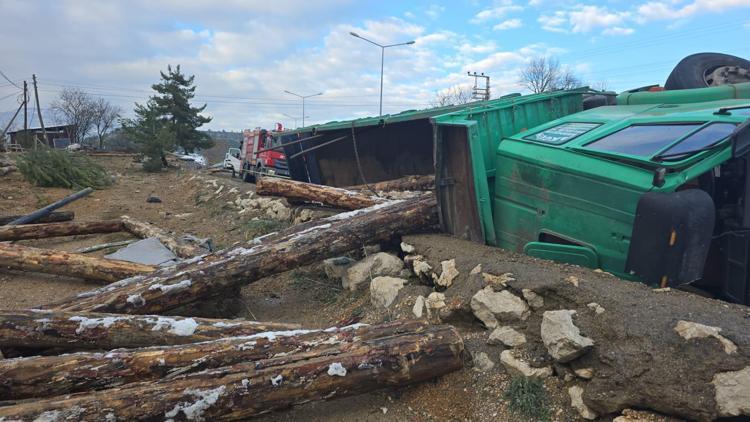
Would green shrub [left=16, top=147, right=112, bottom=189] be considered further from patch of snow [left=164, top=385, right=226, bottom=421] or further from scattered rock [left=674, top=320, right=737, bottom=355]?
scattered rock [left=674, top=320, right=737, bottom=355]

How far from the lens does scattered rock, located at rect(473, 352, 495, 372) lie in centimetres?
312

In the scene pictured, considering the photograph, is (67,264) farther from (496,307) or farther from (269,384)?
(496,307)

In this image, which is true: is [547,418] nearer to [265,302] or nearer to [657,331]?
[657,331]

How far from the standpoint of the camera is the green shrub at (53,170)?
15078 millimetres

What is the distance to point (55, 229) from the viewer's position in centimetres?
819

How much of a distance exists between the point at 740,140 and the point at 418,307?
106 inches

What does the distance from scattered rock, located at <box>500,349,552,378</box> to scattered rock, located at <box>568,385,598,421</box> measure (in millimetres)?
193

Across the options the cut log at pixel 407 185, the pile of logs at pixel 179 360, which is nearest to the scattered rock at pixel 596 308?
the pile of logs at pixel 179 360

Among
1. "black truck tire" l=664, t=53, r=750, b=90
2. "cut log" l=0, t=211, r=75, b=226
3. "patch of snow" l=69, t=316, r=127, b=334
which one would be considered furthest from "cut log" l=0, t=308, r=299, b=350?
"cut log" l=0, t=211, r=75, b=226

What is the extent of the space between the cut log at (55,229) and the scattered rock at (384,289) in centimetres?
629

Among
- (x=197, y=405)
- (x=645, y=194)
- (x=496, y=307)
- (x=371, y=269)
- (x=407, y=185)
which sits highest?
(x=645, y=194)

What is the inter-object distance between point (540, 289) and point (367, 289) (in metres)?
2.23

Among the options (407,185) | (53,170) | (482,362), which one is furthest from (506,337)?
(53,170)

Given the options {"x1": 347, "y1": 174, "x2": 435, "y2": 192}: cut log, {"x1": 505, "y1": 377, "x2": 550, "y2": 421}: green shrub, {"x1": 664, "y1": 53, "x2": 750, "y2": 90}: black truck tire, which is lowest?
{"x1": 505, "y1": 377, "x2": 550, "y2": 421}: green shrub
